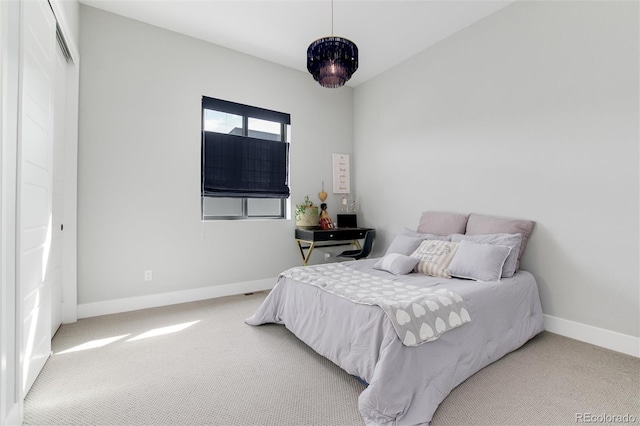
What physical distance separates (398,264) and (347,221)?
1828 millimetres

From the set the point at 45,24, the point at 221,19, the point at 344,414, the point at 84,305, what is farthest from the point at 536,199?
the point at 84,305

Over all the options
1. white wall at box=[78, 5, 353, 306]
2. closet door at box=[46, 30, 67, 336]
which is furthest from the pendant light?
closet door at box=[46, 30, 67, 336]

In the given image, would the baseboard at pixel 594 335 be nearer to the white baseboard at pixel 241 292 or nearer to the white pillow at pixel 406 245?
the white baseboard at pixel 241 292

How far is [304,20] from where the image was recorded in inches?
122

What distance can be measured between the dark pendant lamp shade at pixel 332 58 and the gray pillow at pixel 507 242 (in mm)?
1832

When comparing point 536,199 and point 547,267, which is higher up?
point 536,199

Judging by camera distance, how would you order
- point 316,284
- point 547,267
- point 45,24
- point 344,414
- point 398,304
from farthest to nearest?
point 547,267, point 316,284, point 45,24, point 398,304, point 344,414

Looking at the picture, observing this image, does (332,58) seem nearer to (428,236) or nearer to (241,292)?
(428,236)

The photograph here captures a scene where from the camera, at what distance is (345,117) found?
4.68m

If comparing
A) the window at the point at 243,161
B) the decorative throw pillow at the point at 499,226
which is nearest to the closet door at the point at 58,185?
the window at the point at 243,161

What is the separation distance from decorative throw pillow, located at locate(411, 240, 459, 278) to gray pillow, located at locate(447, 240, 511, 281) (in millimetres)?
60

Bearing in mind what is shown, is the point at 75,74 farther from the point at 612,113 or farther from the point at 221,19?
the point at 612,113

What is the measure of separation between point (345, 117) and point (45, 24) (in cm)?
350

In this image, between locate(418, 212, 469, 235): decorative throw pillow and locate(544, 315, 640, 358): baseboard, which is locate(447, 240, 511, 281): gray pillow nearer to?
locate(418, 212, 469, 235): decorative throw pillow
